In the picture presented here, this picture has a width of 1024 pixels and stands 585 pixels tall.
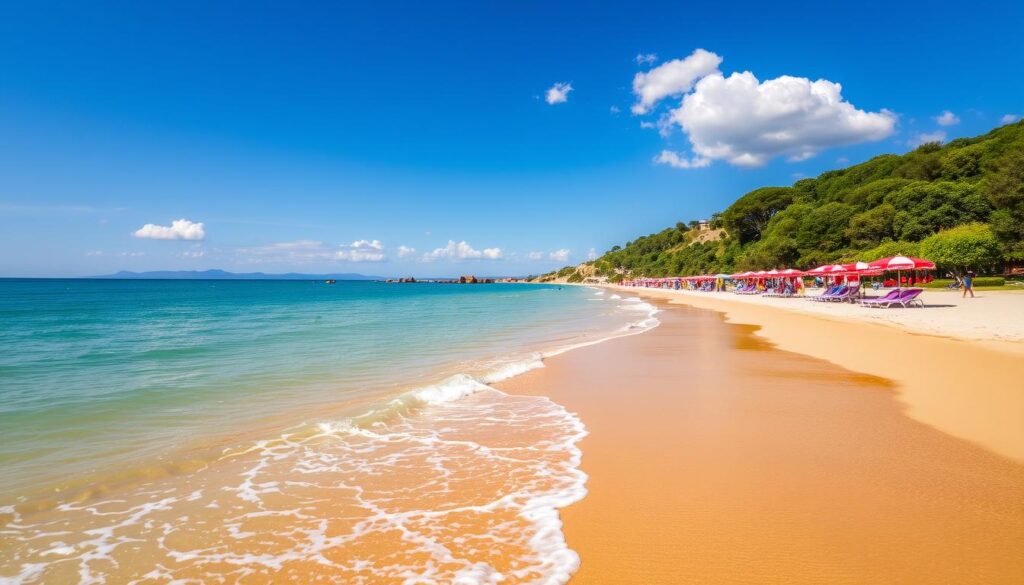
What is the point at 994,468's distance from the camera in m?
4.50

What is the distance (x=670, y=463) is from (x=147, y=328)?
26.8 m

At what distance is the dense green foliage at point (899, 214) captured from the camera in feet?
130

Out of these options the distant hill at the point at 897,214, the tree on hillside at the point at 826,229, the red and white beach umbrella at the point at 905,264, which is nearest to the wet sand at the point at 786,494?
the red and white beach umbrella at the point at 905,264

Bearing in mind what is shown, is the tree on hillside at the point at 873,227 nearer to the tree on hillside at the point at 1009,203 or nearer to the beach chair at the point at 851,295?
the tree on hillside at the point at 1009,203

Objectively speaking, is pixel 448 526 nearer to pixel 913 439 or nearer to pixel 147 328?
pixel 913 439

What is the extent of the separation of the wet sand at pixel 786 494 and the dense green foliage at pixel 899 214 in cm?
4431

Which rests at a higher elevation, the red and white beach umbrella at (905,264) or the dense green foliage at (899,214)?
the dense green foliage at (899,214)

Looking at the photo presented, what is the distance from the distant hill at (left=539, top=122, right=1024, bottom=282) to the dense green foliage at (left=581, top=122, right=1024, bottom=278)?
4.5 inches

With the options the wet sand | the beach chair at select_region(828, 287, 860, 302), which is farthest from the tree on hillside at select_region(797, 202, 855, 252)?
the wet sand

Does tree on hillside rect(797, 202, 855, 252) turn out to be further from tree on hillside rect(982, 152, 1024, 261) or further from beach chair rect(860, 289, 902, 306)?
beach chair rect(860, 289, 902, 306)

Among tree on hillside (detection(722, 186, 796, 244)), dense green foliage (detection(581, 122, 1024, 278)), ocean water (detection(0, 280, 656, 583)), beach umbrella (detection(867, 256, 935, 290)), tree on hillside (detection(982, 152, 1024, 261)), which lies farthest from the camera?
tree on hillside (detection(722, 186, 796, 244))

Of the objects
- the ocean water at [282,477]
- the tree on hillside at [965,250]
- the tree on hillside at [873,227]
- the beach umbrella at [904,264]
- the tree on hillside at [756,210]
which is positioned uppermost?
the tree on hillside at [756,210]

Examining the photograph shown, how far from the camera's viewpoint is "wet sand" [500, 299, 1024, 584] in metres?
3.02

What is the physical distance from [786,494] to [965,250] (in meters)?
47.3
